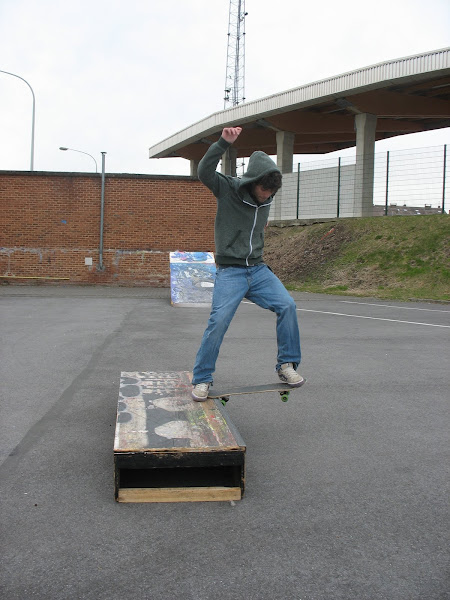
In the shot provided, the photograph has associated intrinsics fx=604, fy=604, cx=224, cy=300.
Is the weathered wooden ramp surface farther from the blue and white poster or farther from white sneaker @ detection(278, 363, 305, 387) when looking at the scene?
the blue and white poster

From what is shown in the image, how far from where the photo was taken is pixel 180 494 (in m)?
3.13

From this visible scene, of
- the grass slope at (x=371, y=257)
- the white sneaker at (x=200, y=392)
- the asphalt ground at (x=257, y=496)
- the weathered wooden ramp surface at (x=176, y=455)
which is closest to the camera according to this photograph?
the asphalt ground at (x=257, y=496)

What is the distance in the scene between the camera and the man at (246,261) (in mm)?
4527

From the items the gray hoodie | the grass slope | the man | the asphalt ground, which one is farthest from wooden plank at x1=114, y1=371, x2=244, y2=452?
the grass slope

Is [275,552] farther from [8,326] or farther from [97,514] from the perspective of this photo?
[8,326]

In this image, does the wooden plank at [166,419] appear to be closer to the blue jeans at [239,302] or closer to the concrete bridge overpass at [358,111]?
the blue jeans at [239,302]

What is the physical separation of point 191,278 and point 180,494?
14718 mm

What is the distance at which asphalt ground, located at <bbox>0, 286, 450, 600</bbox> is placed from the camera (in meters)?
2.36

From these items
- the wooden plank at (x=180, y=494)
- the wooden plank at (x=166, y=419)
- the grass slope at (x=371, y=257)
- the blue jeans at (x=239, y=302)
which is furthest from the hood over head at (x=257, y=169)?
the grass slope at (x=371, y=257)

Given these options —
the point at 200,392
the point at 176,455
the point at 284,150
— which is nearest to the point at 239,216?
the point at 200,392

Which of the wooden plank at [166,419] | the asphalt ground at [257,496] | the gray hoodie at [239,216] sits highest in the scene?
the gray hoodie at [239,216]

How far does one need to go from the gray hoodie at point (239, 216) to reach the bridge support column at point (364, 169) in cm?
2241

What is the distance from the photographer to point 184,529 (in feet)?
9.16

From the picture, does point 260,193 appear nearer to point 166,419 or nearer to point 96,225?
point 166,419
